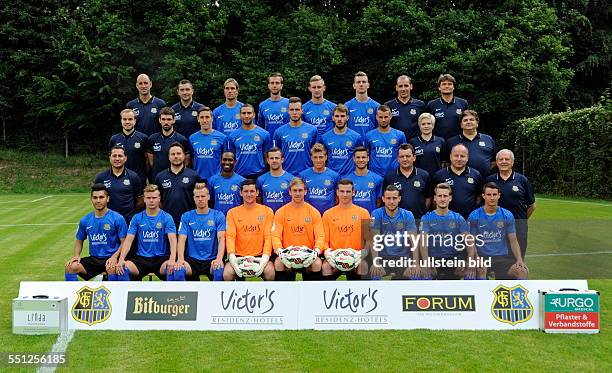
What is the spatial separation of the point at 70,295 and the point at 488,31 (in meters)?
28.3

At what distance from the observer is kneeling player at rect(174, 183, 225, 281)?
7.51m

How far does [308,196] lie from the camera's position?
8.23 metres

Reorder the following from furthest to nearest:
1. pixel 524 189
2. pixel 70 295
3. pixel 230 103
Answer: pixel 230 103 → pixel 524 189 → pixel 70 295

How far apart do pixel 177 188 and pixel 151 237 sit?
0.84 m

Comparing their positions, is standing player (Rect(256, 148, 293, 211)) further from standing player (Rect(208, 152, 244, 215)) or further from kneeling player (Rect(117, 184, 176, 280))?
kneeling player (Rect(117, 184, 176, 280))

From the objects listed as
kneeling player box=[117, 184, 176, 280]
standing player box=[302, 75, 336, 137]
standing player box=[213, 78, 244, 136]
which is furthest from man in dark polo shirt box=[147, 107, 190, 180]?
standing player box=[302, 75, 336, 137]

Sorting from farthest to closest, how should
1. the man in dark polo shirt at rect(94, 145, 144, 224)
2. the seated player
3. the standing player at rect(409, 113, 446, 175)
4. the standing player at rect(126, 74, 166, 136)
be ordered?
the standing player at rect(126, 74, 166, 136) < the standing player at rect(409, 113, 446, 175) < the man in dark polo shirt at rect(94, 145, 144, 224) < the seated player

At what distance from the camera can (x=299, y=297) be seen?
20.9 feet

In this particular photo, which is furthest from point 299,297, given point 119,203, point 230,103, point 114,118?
point 114,118

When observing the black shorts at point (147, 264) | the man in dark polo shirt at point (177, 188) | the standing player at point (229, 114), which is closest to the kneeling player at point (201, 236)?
the black shorts at point (147, 264)

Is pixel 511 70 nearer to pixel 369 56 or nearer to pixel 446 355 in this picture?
pixel 369 56

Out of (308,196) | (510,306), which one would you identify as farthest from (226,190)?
(510,306)

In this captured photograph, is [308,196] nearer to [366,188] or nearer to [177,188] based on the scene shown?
[366,188]

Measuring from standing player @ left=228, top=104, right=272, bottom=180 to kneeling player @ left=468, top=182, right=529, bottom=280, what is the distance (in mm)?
3198
